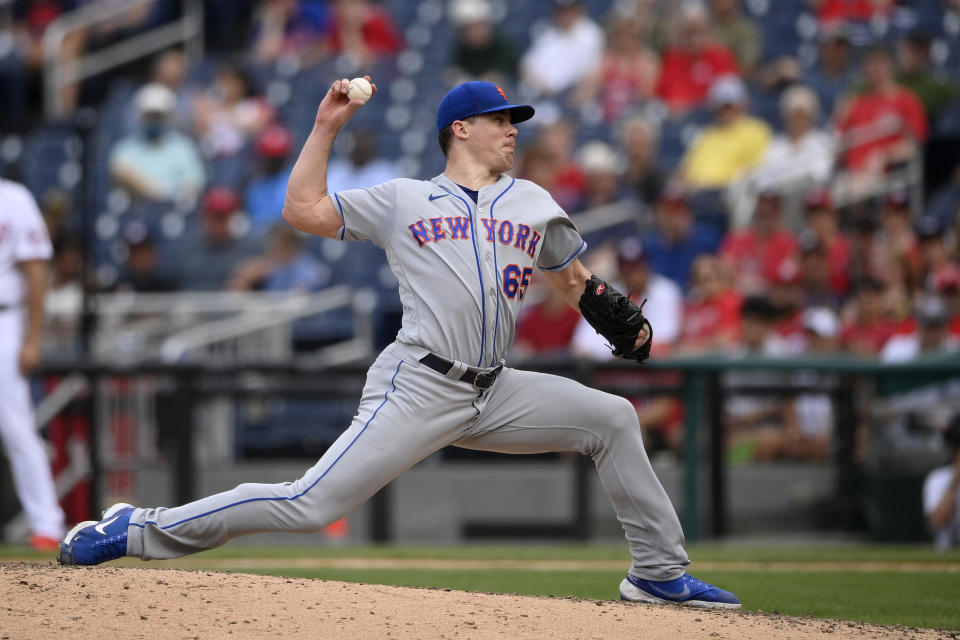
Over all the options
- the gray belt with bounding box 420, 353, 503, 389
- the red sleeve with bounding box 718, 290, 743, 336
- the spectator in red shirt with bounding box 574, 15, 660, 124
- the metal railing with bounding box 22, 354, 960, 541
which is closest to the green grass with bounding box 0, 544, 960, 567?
the metal railing with bounding box 22, 354, 960, 541

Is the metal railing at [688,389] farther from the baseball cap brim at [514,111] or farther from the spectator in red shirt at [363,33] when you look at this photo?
the spectator in red shirt at [363,33]

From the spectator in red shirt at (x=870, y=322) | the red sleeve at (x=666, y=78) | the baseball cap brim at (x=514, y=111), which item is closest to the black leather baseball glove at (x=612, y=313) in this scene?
the baseball cap brim at (x=514, y=111)

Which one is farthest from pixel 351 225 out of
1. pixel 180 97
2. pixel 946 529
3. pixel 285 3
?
pixel 285 3

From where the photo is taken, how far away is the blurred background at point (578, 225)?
8.01 meters

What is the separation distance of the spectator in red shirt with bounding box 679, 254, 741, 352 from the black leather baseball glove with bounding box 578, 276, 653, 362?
4449 millimetres

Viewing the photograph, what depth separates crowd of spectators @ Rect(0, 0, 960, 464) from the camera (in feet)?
29.1

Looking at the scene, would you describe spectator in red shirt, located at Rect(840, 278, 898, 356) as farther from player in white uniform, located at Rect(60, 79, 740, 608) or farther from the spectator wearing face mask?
the spectator wearing face mask

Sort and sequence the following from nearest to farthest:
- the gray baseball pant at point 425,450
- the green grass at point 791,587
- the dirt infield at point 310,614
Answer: the dirt infield at point 310,614, the gray baseball pant at point 425,450, the green grass at point 791,587

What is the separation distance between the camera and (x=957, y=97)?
34.3 ft

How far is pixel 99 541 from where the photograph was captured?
409 centimetres

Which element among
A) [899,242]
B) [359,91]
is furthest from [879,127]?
[359,91]

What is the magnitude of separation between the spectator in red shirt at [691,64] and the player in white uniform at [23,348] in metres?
6.67

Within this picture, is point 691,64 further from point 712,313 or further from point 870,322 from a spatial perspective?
point 870,322

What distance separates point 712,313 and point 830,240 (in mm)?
1246
